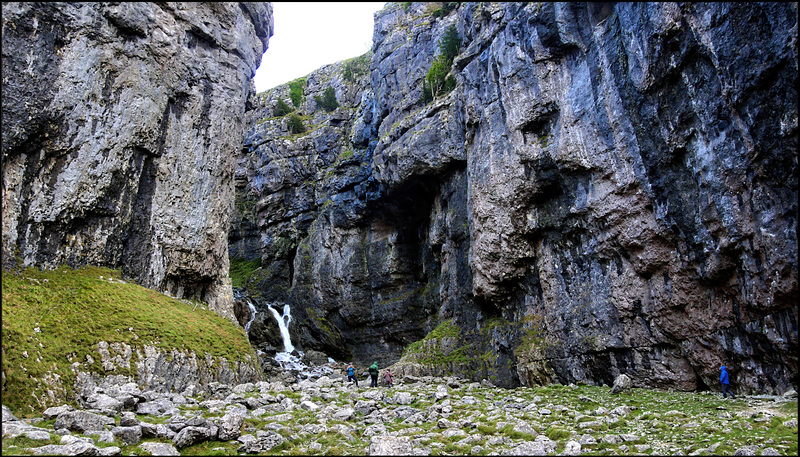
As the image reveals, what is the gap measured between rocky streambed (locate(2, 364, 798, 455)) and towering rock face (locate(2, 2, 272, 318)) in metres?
11.3

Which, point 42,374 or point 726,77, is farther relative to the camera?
point 726,77

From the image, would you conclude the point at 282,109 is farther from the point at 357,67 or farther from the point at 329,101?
the point at 357,67

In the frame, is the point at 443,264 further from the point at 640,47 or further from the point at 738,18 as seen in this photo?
the point at 738,18

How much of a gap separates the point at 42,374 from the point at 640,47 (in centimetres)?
3037

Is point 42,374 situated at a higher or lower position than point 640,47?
lower

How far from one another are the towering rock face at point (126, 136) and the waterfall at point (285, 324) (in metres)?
16.8

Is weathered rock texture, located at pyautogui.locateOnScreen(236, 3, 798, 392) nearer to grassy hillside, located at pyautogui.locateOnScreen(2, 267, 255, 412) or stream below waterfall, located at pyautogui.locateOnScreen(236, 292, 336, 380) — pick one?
stream below waterfall, located at pyautogui.locateOnScreen(236, 292, 336, 380)

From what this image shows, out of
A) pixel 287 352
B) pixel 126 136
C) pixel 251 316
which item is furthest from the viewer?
pixel 251 316

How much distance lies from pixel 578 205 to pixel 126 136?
91.2 feet

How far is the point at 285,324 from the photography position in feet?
177

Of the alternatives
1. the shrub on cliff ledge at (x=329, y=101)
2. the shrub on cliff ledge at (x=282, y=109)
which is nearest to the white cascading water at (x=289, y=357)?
the shrub on cliff ledge at (x=329, y=101)

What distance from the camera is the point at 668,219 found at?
76.4 feet

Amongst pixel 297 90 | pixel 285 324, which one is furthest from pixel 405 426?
pixel 297 90

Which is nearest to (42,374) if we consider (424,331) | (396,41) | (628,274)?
(628,274)
